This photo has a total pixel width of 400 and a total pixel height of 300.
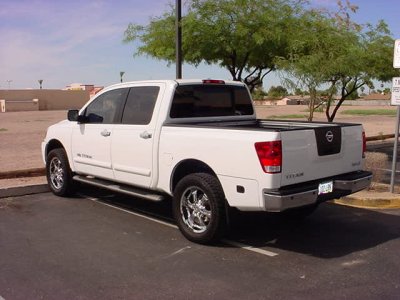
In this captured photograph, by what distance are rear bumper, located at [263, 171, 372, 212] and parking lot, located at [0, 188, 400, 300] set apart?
Answer: 2.02 feet

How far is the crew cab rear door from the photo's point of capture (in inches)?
261

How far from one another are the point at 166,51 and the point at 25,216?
588 centimetres

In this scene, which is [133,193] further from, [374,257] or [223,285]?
[374,257]

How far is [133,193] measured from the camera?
6.92 metres

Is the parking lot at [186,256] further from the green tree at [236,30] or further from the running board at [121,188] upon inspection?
the green tree at [236,30]

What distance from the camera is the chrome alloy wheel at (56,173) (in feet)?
28.3

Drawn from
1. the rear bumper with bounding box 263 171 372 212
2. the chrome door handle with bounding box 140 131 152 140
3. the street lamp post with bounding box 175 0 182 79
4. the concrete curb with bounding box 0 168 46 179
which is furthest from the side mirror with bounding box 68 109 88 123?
the rear bumper with bounding box 263 171 372 212

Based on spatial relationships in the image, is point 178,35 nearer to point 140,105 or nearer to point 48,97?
point 140,105

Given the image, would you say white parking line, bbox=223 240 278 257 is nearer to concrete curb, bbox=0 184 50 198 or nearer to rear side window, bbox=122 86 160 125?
rear side window, bbox=122 86 160 125

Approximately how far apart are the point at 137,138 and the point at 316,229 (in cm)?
269

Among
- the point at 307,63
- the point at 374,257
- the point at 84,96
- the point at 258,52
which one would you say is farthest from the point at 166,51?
the point at 84,96

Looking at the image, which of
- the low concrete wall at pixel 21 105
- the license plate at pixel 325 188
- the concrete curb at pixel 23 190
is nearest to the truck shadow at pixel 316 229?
the license plate at pixel 325 188

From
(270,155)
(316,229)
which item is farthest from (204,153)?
(316,229)

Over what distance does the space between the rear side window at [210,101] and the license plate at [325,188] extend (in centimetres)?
207
